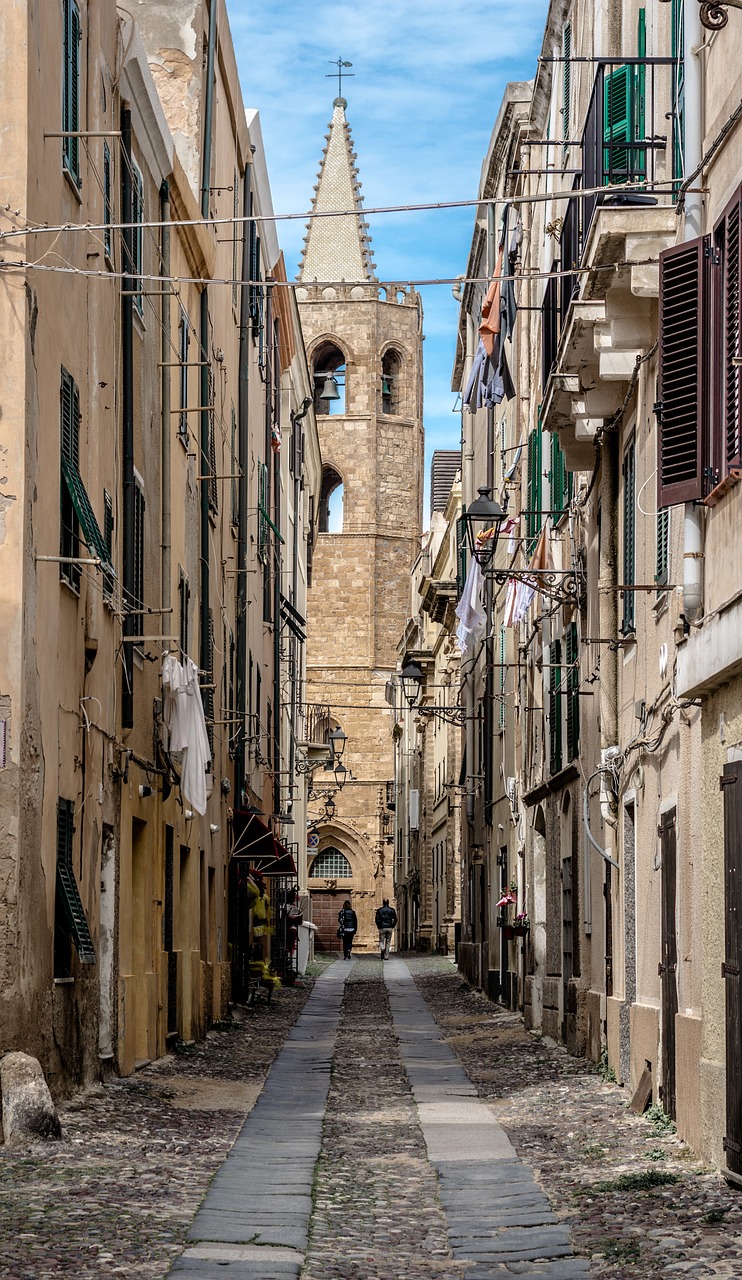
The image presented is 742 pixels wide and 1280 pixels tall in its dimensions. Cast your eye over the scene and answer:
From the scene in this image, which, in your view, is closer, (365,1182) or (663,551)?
(365,1182)

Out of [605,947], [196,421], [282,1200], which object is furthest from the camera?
[196,421]

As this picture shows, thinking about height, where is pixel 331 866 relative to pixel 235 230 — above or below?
below

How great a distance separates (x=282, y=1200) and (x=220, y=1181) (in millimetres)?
633

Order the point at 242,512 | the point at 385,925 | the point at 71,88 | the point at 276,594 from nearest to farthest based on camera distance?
the point at 71,88
the point at 242,512
the point at 276,594
the point at 385,925

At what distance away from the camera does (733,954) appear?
9.66 meters

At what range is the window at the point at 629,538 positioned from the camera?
15.2 meters

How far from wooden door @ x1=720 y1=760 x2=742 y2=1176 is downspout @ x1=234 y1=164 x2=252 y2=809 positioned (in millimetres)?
18450

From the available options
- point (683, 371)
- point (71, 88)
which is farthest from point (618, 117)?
point (683, 371)

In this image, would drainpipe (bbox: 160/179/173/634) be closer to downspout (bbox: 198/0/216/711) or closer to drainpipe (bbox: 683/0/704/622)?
downspout (bbox: 198/0/216/711)

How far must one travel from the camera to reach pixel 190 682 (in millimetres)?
18141

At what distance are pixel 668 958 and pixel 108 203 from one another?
7562 mm

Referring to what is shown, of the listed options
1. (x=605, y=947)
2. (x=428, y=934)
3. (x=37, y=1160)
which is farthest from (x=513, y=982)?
(x=428, y=934)

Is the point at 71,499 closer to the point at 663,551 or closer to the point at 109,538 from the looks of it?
the point at 109,538

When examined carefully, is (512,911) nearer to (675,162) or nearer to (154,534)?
(154,534)
